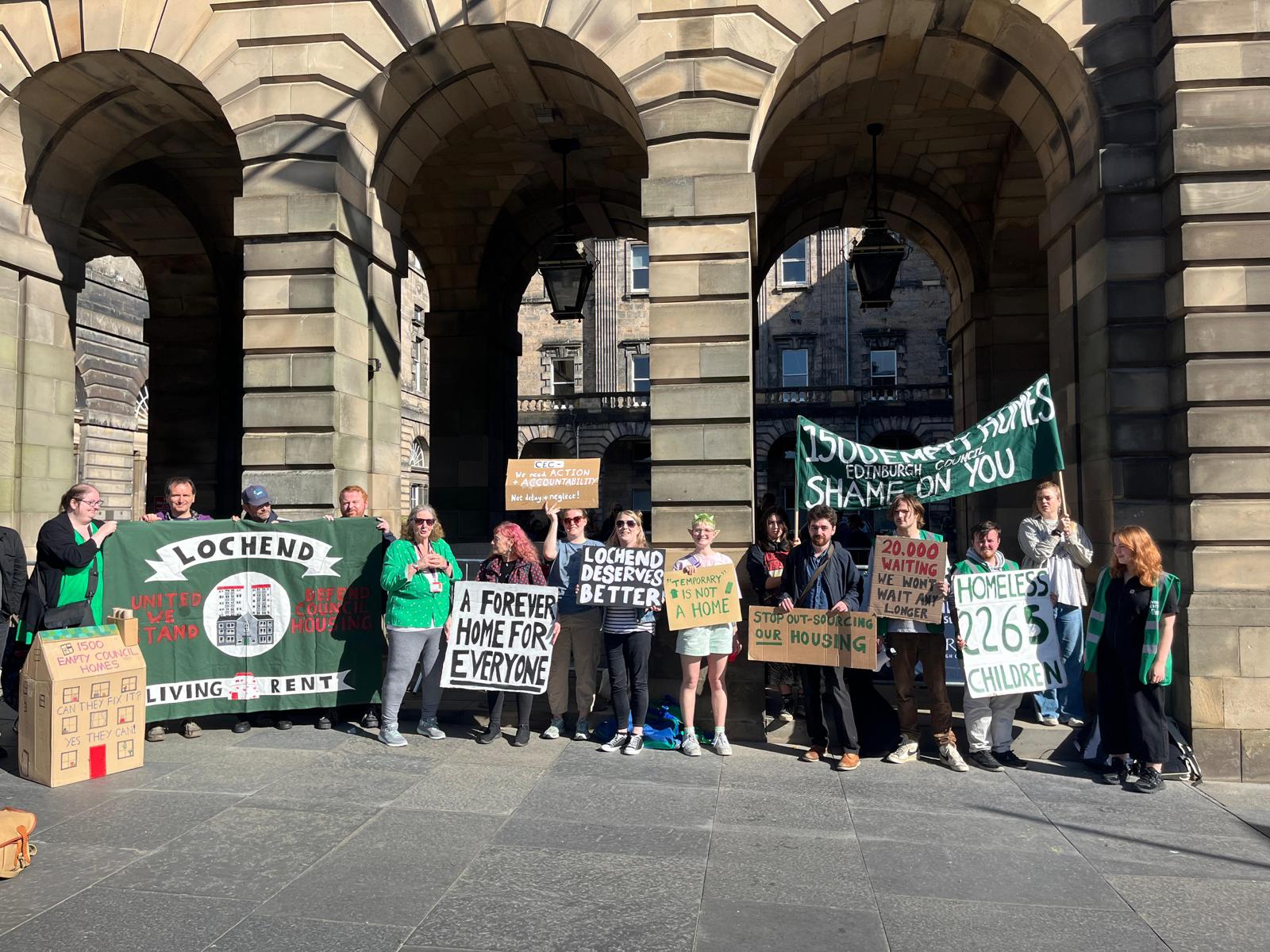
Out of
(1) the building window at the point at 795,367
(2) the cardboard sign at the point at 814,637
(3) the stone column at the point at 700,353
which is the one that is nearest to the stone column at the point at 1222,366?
(2) the cardboard sign at the point at 814,637

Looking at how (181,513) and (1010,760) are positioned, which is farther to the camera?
(181,513)

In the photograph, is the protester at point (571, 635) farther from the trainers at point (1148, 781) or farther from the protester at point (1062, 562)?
the trainers at point (1148, 781)

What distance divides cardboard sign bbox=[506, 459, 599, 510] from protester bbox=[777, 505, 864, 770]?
184 cm

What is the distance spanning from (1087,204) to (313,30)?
7254 mm

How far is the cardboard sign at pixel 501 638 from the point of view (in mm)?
7492

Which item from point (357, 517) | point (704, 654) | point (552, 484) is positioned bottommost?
point (704, 654)

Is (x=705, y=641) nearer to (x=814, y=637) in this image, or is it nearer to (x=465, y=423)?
(x=814, y=637)

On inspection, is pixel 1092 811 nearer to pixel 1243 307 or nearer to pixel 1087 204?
pixel 1243 307

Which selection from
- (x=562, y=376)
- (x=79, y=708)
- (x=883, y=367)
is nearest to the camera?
(x=79, y=708)

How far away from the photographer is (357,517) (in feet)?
26.5

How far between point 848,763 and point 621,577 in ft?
7.21

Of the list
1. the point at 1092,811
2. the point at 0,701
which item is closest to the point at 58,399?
the point at 0,701

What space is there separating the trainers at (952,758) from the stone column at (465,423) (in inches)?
377

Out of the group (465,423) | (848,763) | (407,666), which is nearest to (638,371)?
(465,423)
